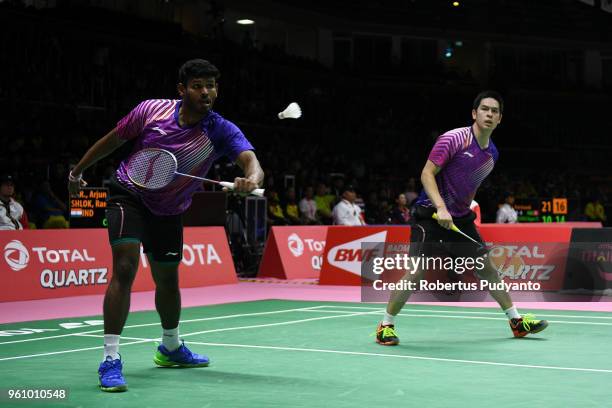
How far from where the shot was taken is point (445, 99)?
34750 millimetres

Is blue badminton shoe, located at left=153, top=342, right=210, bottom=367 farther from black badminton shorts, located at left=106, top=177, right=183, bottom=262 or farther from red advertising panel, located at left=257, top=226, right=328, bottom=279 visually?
red advertising panel, located at left=257, top=226, right=328, bottom=279

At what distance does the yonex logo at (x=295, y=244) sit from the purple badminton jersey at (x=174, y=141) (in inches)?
409

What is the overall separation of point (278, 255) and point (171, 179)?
10.3m

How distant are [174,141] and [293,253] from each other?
10542 mm

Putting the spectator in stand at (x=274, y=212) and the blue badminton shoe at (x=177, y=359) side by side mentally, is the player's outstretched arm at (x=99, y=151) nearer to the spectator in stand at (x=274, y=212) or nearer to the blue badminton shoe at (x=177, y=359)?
the blue badminton shoe at (x=177, y=359)

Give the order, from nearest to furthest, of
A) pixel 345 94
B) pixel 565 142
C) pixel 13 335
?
pixel 13 335
pixel 345 94
pixel 565 142

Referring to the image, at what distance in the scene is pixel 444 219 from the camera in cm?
709

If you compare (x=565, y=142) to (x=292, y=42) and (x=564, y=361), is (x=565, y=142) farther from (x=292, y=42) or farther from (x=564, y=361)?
(x=564, y=361)

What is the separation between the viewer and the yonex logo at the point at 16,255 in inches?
453

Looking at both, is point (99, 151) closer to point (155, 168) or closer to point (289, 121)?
point (155, 168)

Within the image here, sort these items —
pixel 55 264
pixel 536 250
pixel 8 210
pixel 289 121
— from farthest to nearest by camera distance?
pixel 289 121, pixel 8 210, pixel 536 250, pixel 55 264

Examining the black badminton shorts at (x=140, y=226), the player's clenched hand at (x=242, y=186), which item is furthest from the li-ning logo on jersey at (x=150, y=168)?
the player's clenched hand at (x=242, y=186)

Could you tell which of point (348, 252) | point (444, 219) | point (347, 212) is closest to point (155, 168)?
point (444, 219)

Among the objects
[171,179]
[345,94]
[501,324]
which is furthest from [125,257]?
[345,94]
